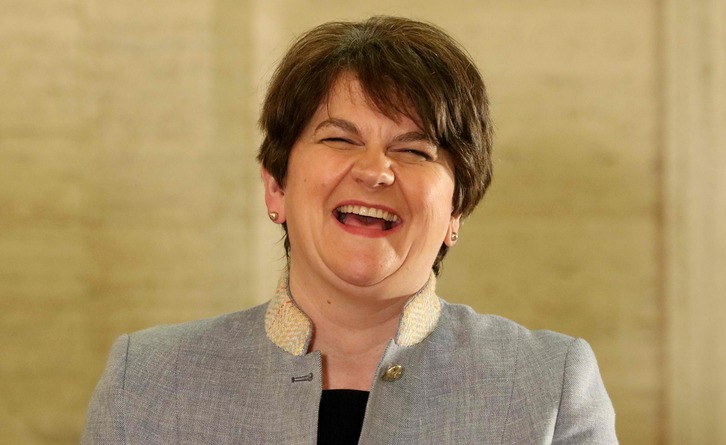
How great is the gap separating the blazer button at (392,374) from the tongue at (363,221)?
27 cm

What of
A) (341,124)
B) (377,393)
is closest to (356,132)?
(341,124)

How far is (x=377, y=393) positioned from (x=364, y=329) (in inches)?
5.9

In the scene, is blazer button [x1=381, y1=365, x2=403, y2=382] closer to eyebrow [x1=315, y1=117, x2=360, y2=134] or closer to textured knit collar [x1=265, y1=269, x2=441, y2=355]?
textured knit collar [x1=265, y1=269, x2=441, y2=355]

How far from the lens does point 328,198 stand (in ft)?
5.95

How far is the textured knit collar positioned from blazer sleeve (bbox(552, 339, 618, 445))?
295 mm

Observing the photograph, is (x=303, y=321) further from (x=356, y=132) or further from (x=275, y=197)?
(x=356, y=132)

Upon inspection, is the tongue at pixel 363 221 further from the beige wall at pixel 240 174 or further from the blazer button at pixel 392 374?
the beige wall at pixel 240 174

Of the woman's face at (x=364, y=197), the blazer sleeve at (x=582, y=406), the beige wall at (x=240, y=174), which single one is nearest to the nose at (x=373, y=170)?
the woman's face at (x=364, y=197)

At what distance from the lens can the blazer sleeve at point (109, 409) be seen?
182 cm

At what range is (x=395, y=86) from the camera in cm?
184

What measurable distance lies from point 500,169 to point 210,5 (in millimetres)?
990

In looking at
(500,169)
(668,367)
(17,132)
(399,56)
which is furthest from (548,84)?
(17,132)

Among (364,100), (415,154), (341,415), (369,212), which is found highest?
(364,100)

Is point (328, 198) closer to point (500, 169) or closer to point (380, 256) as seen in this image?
point (380, 256)
